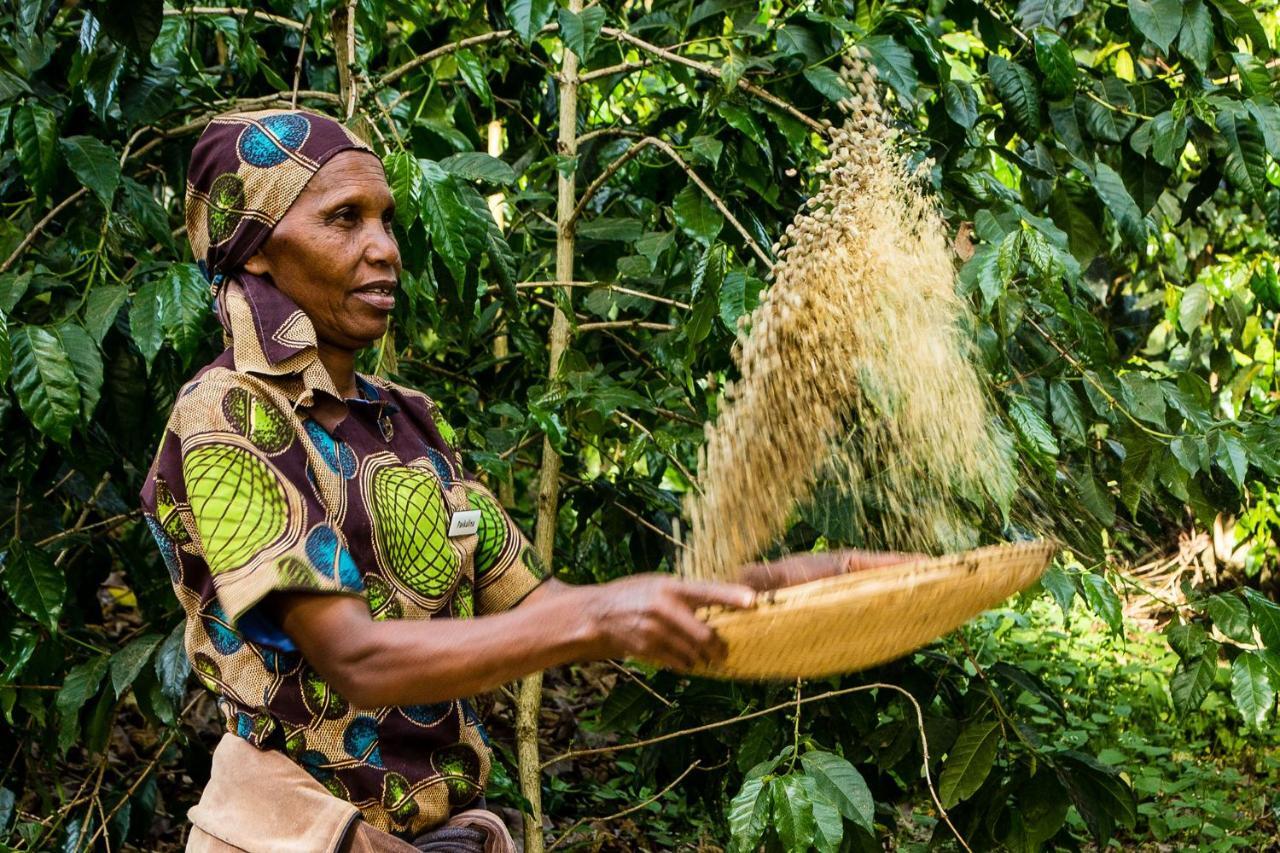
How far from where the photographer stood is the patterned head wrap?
1506 millimetres

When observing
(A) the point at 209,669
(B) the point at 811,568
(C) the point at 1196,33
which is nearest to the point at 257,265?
(A) the point at 209,669

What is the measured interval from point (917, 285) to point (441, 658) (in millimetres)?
873

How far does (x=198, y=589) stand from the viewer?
144 cm

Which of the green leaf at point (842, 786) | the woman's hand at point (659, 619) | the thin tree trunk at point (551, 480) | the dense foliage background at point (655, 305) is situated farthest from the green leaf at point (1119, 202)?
the woman's hand at point (659, 619)

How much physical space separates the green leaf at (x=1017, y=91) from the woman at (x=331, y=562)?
118 cm

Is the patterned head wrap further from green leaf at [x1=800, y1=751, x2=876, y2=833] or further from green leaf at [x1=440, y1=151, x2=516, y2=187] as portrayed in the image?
green leaf at [x1=800, y1=751, x2=876, y2=833]

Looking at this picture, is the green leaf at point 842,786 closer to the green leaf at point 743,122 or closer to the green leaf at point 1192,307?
the green leaf at point 743,122

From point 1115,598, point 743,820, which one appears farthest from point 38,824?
point 1115,598

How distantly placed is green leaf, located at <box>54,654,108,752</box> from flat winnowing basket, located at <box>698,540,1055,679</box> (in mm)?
1416

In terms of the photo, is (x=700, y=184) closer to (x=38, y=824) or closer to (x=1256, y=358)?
(x=38, y=824)

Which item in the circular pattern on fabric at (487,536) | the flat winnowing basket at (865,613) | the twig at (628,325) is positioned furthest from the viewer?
the twig at (628,325)

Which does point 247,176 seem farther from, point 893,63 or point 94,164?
point 893,63

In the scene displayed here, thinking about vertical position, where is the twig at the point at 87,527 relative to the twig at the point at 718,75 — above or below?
below

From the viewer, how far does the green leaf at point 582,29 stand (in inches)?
87.0
